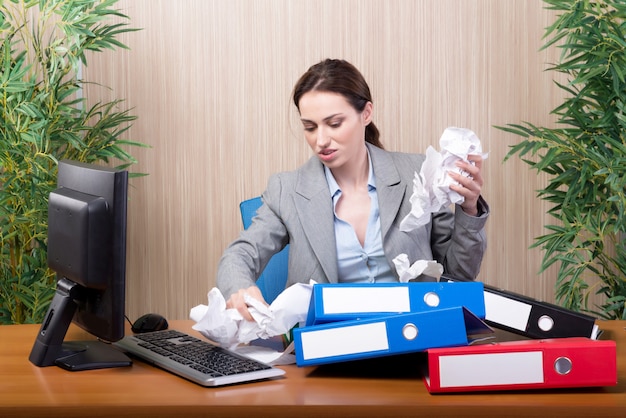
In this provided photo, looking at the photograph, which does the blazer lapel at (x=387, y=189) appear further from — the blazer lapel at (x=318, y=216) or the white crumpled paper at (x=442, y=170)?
the white crumpled paper at (x=442, y=170)

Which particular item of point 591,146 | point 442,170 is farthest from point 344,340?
point 591,146

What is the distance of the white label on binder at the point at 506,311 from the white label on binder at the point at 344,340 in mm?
328

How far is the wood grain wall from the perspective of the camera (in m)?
3.87

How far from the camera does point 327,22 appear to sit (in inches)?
153

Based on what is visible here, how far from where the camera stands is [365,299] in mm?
1713

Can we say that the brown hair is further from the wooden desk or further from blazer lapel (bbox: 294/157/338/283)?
the wooden desk

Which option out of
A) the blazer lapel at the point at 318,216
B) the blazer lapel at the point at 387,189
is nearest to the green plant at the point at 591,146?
the blazer lapel at the point at 387,189

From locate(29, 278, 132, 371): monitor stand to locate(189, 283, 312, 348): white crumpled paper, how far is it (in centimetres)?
22

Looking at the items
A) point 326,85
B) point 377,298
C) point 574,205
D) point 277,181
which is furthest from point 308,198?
point 574,205

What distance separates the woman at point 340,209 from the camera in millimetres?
2543

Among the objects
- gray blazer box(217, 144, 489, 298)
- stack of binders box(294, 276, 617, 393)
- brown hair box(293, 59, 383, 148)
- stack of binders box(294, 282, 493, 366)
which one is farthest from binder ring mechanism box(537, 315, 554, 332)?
brown hair box(293, 59, 383, 148)

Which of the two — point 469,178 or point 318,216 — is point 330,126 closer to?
point 318,216

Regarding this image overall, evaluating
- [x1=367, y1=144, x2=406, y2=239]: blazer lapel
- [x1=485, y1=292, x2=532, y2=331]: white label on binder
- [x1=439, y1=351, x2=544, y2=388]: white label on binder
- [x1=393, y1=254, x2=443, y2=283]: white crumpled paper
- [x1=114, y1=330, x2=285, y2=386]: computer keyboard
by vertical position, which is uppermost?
[x1=367, y1=144, x2=406, y2=239]: blazer lapel

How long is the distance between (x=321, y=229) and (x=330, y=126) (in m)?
0.34
